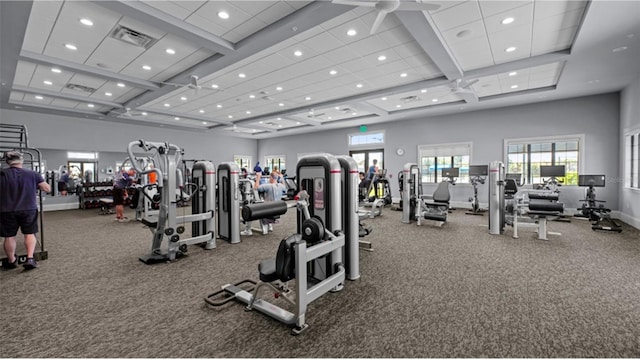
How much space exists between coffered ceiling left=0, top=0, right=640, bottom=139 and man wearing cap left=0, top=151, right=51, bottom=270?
2.06 meters

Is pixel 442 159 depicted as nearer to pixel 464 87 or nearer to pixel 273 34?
pixel 464 87

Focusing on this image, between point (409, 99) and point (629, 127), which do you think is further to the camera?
point (409, 99)

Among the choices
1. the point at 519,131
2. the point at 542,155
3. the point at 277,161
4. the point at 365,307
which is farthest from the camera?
the point at 277,161

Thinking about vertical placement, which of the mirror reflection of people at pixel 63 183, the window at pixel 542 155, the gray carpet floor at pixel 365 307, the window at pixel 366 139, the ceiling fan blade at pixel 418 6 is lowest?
the gray carpet floor at pixel 365 307

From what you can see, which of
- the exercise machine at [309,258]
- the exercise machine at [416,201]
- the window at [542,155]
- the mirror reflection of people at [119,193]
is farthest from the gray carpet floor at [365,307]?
the window at [542,155]

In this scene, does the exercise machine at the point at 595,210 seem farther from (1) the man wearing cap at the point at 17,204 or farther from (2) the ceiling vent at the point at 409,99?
(1) the man wearing cap at the point at 17,204

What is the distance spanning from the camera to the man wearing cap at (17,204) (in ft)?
10.7

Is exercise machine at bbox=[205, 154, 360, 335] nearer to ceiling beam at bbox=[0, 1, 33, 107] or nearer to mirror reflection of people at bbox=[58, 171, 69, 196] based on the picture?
ceiling beam at bbox=[0, 1, 33, 107]

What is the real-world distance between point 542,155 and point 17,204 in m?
11.3

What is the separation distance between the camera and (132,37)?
436cm

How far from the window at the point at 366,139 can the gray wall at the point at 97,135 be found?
22.0 feet

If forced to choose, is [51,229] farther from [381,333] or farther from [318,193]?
[381,333]

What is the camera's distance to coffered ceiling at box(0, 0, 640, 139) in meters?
3.64

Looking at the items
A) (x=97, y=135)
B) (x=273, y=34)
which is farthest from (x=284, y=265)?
(x=97, y=135)
